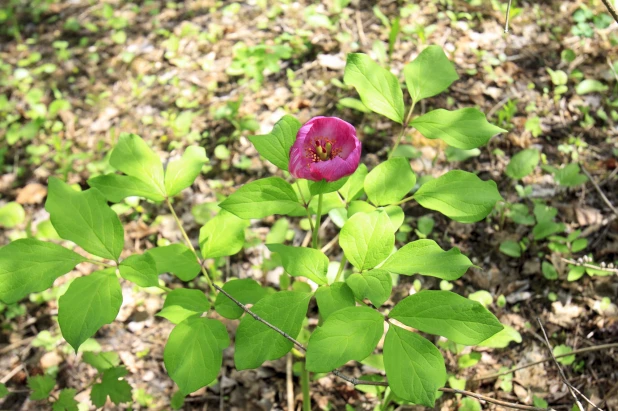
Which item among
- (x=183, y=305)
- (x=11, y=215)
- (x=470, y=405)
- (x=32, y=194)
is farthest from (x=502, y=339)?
(x=32, y=194)

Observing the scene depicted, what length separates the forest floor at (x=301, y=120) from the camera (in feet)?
6.91

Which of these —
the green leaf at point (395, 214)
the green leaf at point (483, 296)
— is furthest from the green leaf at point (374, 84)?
the green leaf at point (483, 296)

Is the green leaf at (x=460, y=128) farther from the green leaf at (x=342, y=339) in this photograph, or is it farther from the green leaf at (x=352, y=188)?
the green leaf at (x=342, y=339)

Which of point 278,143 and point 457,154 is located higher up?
point 278,143

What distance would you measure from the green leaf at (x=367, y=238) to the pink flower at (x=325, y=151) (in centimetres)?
13

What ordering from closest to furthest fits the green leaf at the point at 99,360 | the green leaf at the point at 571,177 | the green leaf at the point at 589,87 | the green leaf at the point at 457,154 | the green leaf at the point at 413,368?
the green leaf at the point at 413,368
the green leaf at the point at 99,360
the green leaf at the point at 571,177
the green leaf at the point at 457,154
the green leaf at the point at 589,87

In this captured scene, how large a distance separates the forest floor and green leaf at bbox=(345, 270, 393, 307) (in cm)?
94

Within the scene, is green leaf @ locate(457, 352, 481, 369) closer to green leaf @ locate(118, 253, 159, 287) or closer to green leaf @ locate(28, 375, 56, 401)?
green leaf @ locate(118, 253, 159, 287)

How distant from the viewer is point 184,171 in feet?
5.05

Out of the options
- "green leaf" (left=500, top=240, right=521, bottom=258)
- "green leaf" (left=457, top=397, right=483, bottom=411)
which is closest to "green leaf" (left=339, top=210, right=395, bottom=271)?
"green leaf" (left=457, top=397, right=483, bottom=411)

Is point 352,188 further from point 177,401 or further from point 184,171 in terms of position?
point 177,401

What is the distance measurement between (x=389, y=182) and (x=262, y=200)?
1.19 feet

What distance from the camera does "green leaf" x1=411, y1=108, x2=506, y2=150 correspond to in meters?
1.35

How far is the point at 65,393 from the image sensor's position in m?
1.79
